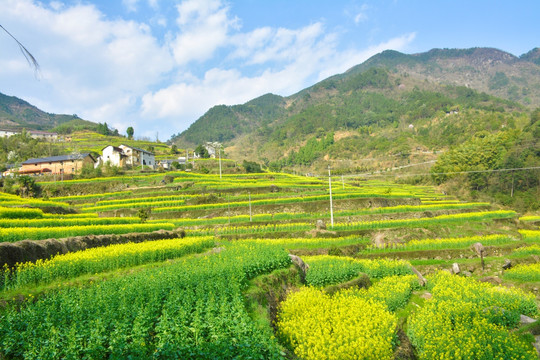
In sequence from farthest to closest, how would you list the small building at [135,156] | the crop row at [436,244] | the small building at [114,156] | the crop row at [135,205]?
the small building at [135,156]
the small building at [114,156]
the crop row at [135,205]
the crop row at [436,244]

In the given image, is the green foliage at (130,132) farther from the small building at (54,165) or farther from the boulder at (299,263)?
the boulder at (299,263)

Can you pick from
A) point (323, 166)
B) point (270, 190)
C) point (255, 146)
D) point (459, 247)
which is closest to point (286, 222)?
point (270, 190)

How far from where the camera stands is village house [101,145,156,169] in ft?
212

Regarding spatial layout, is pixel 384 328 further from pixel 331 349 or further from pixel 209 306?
pixel 209 306

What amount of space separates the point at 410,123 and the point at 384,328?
14398 centimetres

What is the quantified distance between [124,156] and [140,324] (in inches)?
2580

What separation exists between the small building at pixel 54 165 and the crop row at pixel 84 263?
5094 centimetres

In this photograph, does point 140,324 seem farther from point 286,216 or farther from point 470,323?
point 286,216

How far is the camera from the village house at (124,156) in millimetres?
64562

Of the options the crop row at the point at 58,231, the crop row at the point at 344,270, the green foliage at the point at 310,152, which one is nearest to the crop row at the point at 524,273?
the crop row at the point at 344,270

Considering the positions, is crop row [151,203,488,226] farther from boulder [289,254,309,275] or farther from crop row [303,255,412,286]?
boulder [289,254,309,275]

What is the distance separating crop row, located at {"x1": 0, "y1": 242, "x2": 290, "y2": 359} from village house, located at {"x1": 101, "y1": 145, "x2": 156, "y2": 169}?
60.4 m

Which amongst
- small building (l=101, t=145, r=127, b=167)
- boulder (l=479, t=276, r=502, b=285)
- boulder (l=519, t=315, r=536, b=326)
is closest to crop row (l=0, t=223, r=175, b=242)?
boulder (l=519, t=315, r=536, b=326)

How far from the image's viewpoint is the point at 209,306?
777cm
